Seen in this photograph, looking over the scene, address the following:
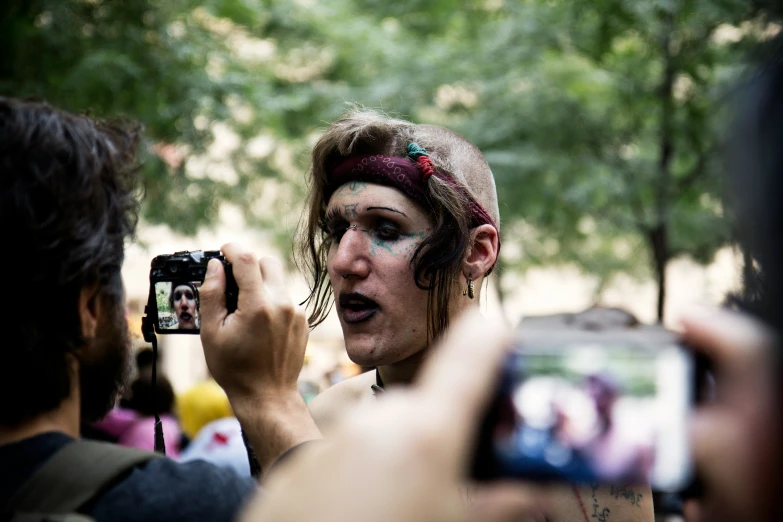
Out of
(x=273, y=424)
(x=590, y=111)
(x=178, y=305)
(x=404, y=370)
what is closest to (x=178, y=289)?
(x=178, y=305)

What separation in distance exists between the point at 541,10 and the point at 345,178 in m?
6.26

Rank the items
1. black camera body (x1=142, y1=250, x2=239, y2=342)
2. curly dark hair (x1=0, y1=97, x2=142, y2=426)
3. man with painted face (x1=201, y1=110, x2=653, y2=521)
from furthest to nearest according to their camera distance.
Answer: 1. man with painted face (x1=201, y1=110, x2=653, y2=521)
2. black camera body (x1=142, y1=250, x2=239, y2=342)
3. curly dark hair (x1=0, y1=97, x2=142, y2=426)

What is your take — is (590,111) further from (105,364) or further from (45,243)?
(45,243)

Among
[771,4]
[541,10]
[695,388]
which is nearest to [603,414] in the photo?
[695,388]

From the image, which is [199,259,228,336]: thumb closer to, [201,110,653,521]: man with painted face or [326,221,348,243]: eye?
[201,110,653,521]: man with painted face

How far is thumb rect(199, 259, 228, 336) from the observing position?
1798 millimetres

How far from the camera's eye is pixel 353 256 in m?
2.66

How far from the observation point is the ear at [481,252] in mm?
2754

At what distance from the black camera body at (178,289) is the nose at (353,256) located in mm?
752

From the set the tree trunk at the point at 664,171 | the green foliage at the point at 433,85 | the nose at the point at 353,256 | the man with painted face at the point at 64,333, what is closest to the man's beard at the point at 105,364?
the man with painted face at the point at 64,333

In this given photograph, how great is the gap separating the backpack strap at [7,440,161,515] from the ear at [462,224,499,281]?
4.91ft

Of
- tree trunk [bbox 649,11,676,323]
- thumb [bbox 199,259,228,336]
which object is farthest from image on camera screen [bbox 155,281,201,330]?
tree trunk [bbox 649,11,676,323]

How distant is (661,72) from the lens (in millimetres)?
8344

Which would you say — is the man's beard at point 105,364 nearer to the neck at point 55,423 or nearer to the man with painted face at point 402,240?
the neck at point 55,423
